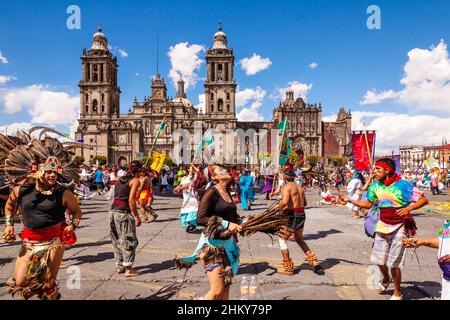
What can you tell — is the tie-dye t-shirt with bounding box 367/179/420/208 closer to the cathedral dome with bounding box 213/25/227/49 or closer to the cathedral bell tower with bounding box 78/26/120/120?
the cathedral dome with bounding box 213/25/227/49

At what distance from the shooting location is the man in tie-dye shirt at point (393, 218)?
14.9ft

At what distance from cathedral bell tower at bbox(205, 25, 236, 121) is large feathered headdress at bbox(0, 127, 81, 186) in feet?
217

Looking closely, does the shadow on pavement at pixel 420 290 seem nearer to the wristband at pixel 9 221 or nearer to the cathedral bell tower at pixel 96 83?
the wristband at pixel 9 221

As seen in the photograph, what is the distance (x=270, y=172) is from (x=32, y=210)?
19.7 meters

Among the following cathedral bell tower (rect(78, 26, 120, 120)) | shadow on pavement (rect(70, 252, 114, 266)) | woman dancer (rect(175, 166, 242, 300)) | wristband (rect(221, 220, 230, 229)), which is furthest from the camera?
cathedral bell tower (rect(78, 26, 120, 120))

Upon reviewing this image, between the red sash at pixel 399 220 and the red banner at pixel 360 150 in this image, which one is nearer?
the red sash at pixel 399 220

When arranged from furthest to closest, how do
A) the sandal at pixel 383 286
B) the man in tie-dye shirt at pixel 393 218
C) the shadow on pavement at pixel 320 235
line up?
the shadow on pavement at pixel 320 235, the sandal at pixel 383 286, the man in tie-dye shirt at pixel 393 218

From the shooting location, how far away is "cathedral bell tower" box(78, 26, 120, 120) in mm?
71250

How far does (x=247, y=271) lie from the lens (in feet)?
19.3

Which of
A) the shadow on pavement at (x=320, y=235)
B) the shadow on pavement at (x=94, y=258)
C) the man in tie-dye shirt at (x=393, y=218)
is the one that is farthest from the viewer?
the shadow on pavement at (x=320, y=235)

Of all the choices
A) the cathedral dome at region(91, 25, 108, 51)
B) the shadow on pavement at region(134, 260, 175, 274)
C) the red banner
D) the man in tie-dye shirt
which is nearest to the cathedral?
the cathedral dome at region(91, 25, 108, 51)

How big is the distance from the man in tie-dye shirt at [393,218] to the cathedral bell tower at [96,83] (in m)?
72.7

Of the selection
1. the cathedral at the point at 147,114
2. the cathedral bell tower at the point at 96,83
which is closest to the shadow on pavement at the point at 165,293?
the cathedral at the point at 147,114
